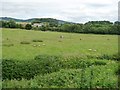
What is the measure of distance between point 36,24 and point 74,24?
10.1 meters

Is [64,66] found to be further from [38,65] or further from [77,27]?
[77,27]

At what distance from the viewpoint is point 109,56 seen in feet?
117

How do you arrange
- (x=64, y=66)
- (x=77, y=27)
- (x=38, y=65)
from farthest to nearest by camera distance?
(x=77, y=27) < (x=64, y=66) < (x=38, y=65)

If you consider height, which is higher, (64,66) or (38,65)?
(38,65)

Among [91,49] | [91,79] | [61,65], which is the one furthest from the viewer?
[91,49]

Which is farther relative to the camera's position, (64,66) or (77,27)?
(77,27)

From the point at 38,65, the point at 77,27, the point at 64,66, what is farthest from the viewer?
the point at 77,27

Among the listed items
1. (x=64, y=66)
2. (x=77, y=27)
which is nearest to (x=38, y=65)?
(x=64, y=66)

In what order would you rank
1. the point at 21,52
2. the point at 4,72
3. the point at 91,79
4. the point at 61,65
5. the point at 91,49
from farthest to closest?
the point at 91,49 < the point at 21,52 < the point at 61,65 < the point at 4,72 < the point at 91,79

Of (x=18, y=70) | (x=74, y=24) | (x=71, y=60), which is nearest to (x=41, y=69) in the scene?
(x=18, y=70)

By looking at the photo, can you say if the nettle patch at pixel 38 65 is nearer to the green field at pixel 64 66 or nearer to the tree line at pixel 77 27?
the green field at pixel 64 66

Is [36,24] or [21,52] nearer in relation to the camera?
[21,52]

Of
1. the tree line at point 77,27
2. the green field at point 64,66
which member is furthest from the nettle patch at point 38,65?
the tree line at point 77,27

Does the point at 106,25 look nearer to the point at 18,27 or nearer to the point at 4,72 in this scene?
the point at 18,27
